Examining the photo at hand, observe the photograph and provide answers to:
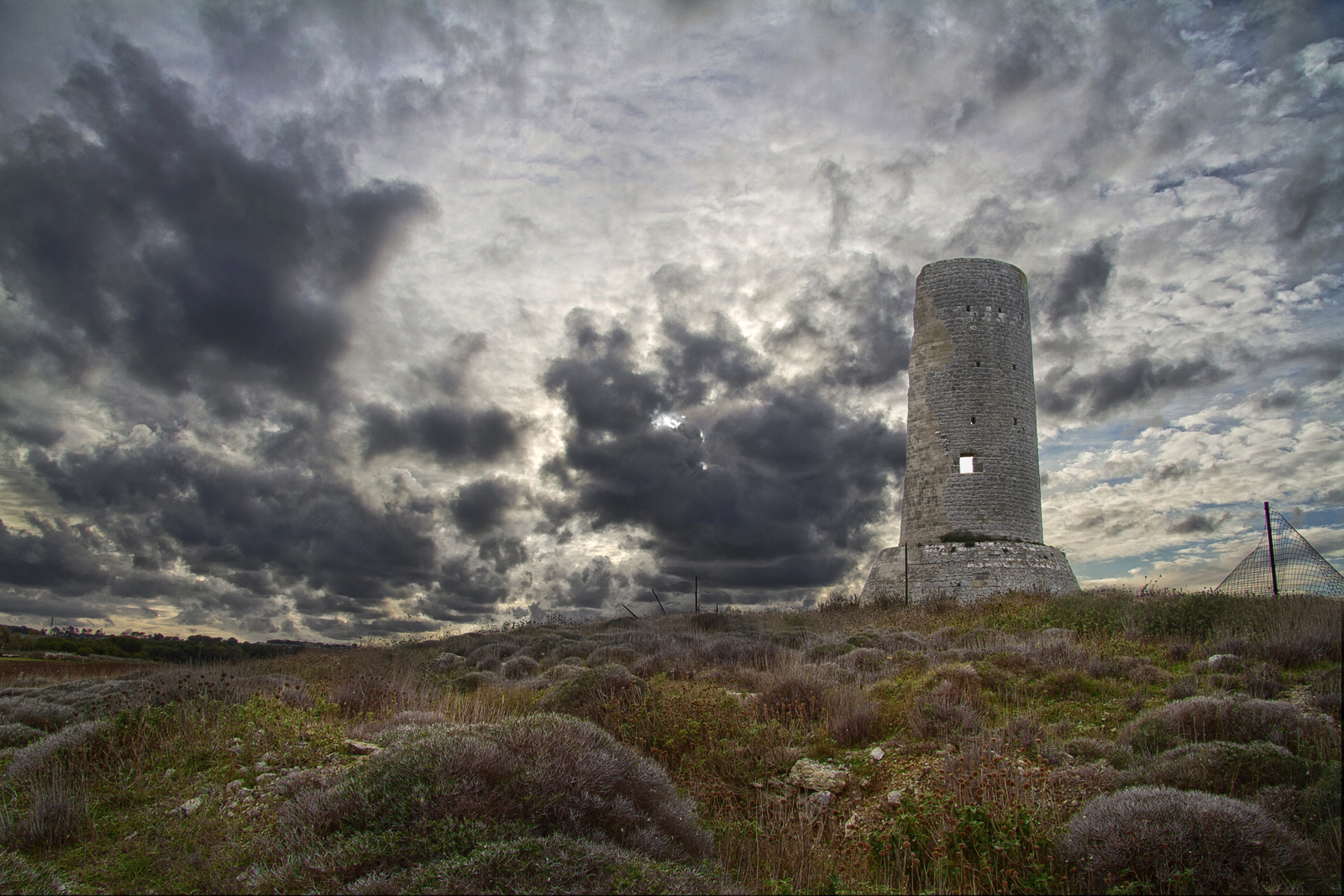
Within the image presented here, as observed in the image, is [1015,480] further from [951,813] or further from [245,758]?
[245,758]

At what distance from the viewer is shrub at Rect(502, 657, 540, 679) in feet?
44.5

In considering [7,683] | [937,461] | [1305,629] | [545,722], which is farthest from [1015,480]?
[7,683]

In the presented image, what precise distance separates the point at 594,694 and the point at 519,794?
194 inches

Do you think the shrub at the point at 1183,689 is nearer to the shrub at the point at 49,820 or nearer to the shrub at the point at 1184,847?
the shrub at the point at 1184,847

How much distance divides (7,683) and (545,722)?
638 inches

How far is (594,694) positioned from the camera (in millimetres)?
8992

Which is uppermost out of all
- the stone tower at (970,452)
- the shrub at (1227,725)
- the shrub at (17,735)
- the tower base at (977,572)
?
the stone tower at (970,452)

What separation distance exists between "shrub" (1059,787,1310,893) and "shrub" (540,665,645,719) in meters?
5.20

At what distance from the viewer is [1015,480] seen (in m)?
20.5

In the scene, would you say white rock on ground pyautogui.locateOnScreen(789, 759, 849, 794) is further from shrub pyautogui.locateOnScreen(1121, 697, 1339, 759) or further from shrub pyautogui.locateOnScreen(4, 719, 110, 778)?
shrub pyautogui.locateOnScreen(4, 719, 110, 778)

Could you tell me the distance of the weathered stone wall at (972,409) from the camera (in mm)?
20438

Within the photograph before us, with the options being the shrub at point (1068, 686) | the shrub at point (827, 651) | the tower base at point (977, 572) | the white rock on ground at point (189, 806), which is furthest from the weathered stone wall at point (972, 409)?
the white rock on ground at point (189, 806)

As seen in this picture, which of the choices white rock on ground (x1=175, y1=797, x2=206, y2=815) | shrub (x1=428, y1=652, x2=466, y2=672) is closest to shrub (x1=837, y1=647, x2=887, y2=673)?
shrub (x1=428, y1=652, x2=466, y2=672)

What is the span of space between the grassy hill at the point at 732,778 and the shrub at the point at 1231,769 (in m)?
0.02
